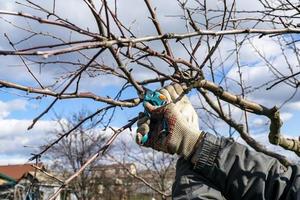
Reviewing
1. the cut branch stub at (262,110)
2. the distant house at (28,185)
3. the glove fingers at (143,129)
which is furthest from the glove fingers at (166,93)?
the distant house at (28,185)

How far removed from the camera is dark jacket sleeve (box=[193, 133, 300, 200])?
1.63m

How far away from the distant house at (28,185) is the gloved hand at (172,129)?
83cm

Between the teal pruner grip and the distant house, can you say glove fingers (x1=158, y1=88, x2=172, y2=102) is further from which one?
the distant house

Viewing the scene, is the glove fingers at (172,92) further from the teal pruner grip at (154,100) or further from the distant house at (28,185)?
the distant house at (28,185)

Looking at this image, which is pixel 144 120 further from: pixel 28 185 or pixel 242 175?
pixel 28 185

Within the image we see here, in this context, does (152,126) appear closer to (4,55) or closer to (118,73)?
(4,55)

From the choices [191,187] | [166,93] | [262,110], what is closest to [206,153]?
[191,187]

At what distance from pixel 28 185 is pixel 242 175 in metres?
2.15

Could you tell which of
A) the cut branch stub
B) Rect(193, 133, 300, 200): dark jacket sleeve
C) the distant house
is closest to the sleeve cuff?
Rect(193, 133, 300, 200): dark jacket sleeve

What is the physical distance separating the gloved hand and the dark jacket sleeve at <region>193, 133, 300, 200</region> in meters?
0.05

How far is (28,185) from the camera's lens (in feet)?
11.5

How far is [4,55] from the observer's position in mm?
1690

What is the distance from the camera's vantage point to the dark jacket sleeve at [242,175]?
1626mm

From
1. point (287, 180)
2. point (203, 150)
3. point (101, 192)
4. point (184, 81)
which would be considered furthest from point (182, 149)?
point (101, 192)
